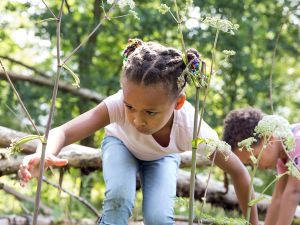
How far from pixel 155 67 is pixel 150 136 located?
605 millimetres

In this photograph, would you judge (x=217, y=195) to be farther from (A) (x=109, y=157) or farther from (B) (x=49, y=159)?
(B) (x=49, y=159)

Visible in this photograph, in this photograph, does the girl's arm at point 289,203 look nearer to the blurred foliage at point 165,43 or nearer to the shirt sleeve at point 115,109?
the shirt sleeve at point 115,109

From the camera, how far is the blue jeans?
328 centimetres

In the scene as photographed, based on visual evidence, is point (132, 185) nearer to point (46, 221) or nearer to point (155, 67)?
point (155, 67)

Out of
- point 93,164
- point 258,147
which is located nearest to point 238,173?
point 258,147

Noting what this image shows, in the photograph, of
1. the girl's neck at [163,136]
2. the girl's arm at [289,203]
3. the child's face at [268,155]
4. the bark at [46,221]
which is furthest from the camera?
the bark at [46,221]

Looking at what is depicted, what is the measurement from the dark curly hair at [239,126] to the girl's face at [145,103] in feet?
4.74

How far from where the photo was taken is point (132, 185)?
338 cm

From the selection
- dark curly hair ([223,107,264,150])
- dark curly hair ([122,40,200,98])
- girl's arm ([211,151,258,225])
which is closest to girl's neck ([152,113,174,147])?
girl's arm ([211,151,258,225])

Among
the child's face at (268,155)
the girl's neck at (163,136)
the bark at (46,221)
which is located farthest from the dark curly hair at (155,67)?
the bark at (46,221)

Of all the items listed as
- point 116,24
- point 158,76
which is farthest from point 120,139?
point 116,24

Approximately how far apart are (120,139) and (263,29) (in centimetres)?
466

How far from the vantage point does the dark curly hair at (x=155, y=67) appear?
9.47 feet

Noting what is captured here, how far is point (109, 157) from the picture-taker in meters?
3.57
